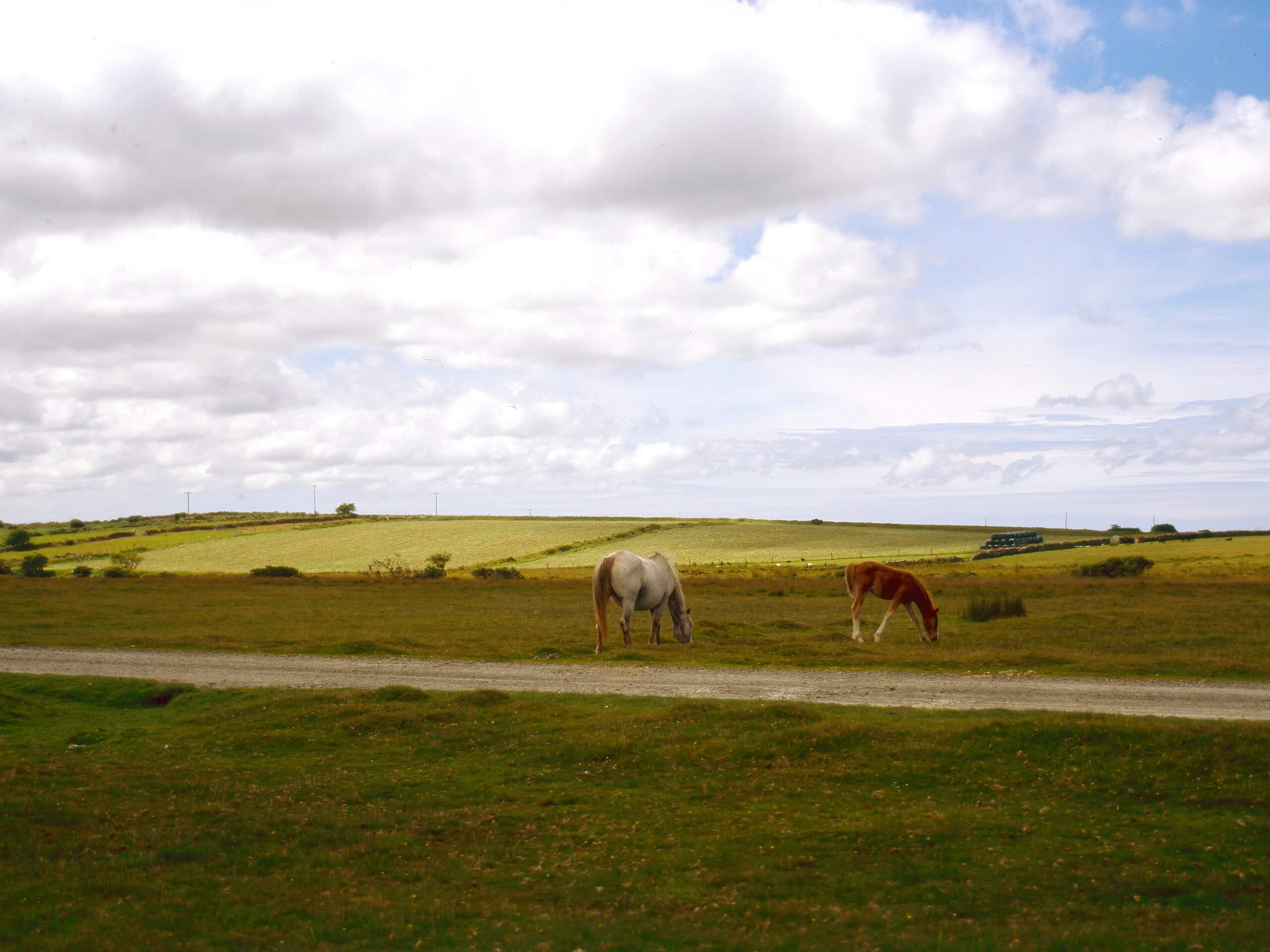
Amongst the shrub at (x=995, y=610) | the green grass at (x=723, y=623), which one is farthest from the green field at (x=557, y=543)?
the shrub at (x=995, y=610)

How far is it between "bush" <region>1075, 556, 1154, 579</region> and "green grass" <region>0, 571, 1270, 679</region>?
1.59m

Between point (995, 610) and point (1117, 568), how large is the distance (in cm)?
2749

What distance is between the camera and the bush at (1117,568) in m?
54.4

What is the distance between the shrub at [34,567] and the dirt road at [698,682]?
4982cm

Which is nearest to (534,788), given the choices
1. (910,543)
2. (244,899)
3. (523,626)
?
(244,899)

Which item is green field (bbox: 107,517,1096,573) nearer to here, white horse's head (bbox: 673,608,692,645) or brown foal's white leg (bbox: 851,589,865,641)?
white horse's head (bbox: 673,608,692,645)

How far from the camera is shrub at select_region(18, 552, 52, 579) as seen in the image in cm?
6712

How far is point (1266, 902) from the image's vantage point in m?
7.47

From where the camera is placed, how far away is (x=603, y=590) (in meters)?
24.2

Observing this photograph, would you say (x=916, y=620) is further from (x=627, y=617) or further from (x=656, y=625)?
(x=627, y=617)

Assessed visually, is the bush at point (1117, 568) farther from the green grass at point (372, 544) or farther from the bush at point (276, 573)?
the green grass at point (372, 544)

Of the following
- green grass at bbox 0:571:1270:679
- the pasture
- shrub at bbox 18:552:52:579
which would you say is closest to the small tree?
shrub at bbox 18:552:52:579

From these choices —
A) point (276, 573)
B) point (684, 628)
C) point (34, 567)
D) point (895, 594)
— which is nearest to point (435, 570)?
point (276, 573)

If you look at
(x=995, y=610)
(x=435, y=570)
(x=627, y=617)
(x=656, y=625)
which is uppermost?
(x=627, y=617)
